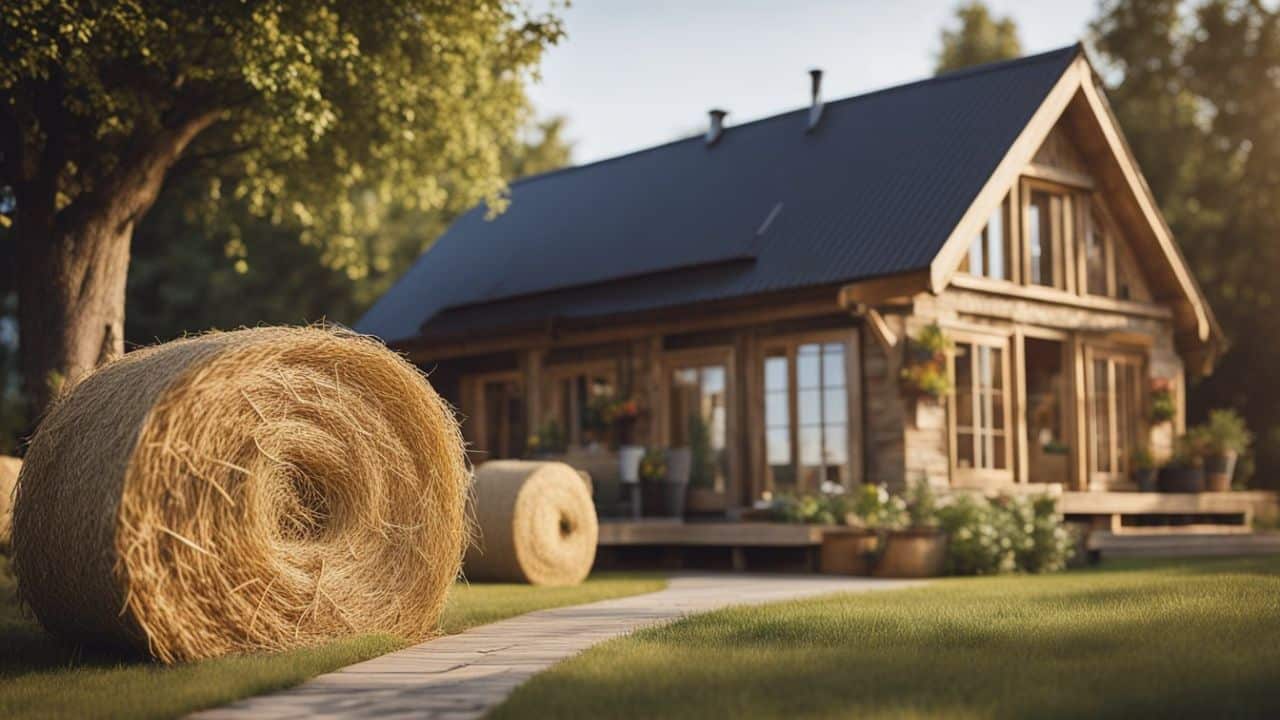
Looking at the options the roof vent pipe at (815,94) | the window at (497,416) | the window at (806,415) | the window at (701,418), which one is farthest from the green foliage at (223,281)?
the window at (806,415)

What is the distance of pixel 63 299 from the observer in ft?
46.7

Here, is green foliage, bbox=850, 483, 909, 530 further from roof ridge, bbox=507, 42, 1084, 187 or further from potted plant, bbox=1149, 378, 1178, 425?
roof ridge, bbox=507, 42, 1084, 187

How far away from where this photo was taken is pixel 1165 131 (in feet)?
91.5

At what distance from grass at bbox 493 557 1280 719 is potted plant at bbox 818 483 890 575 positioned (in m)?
5.09

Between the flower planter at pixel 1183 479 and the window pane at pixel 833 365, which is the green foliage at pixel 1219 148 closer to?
the flower planter at pixel 1183 479

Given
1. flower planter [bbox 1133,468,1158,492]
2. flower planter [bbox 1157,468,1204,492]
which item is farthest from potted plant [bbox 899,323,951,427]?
flower planter [bbox 1157,468,1204,492]

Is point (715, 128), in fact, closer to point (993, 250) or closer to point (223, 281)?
point (993, 250)

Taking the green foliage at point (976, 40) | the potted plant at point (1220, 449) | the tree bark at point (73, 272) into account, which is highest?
the green foliage at point (976, 40)

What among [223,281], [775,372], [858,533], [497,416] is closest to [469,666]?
[858,533]

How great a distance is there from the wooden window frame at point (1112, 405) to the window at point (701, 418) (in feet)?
15.1

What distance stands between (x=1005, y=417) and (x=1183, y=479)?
3.16m

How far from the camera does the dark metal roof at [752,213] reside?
16812 mm

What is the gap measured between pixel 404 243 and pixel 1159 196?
1823 centimetres

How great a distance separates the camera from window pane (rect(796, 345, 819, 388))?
17.1m
